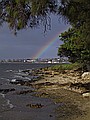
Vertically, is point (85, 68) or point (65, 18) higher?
point (65, 18)

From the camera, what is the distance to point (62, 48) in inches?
2098

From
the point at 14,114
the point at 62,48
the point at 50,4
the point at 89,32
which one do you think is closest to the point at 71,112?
the point at 14,114

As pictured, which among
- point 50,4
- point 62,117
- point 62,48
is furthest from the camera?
point 62,48

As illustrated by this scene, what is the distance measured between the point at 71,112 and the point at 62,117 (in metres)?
1.55

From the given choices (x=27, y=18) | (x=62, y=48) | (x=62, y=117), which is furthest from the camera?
(x=62, y=48)

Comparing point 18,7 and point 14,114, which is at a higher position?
point 18,7

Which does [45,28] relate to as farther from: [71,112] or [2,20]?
[71,112]

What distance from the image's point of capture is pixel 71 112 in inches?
619

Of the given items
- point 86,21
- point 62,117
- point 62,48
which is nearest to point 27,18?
point 86,21

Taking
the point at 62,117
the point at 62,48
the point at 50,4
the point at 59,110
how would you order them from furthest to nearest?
the point at 62,48 < the point at 59,110 < the point at 62,117 < the point at 50,4

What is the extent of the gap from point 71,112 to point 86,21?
8360 millimetres

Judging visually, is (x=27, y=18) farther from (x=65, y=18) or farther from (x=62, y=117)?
(x=62, y=117)

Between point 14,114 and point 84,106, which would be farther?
point 84,106

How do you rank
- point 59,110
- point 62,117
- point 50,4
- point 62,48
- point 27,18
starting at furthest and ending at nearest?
point 62,48 → point 59,110 → point 62,117 → point 27,18 → point 50,4
